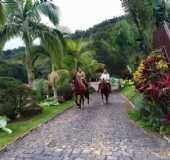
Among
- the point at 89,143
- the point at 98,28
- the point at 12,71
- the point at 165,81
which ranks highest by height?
the point at 98,28

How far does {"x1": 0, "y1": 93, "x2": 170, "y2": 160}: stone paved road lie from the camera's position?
9.79 metres

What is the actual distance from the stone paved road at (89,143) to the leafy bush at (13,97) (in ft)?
7.90

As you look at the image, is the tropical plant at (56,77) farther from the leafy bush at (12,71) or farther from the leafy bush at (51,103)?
the leafy bush at (12,71)

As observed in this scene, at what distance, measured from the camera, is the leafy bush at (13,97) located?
17.1 meters

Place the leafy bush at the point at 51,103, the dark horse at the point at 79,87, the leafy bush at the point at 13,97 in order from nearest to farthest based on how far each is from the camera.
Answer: the leafy bush at the point at 13,97, the dark horse at the point at 79,87, the leafy bush at the point at 51,103

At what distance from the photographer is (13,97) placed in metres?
17.5

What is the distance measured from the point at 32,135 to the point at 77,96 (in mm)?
9588

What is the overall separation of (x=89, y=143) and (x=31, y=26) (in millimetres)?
15002

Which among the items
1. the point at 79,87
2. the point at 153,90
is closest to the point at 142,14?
the point at 79,87

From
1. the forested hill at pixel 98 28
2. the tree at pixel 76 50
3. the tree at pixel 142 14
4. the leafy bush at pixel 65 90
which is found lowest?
the leafy bush at pixel 65 90

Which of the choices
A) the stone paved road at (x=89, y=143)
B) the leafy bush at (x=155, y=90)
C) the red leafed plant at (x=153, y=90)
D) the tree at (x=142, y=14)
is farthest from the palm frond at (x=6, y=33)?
the red leafed plant at (x=153, y=90)

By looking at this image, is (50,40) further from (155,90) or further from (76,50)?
(155,90)

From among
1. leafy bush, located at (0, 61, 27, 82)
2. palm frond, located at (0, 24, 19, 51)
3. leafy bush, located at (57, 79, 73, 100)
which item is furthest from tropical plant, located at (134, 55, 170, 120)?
leafy bush, located at (0, 61, 27, 82)

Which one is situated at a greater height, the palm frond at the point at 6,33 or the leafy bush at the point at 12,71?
the palm frond at the point at 6,33
